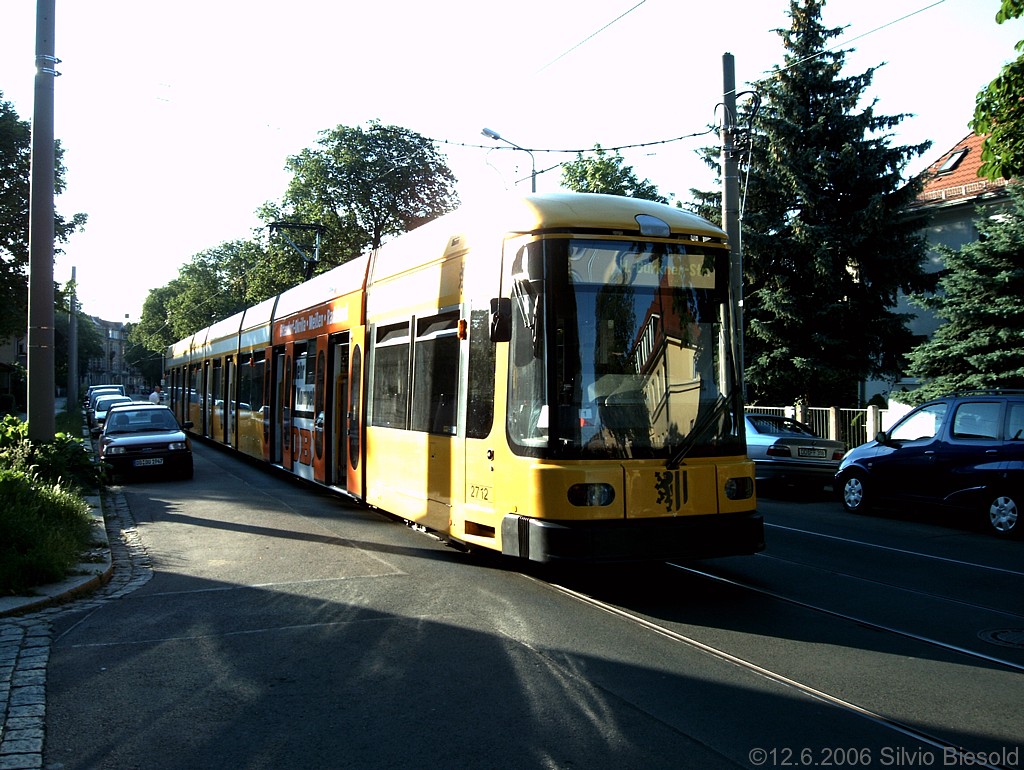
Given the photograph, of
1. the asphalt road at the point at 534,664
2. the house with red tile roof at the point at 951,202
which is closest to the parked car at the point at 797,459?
the asphalt road at the point at 534,664

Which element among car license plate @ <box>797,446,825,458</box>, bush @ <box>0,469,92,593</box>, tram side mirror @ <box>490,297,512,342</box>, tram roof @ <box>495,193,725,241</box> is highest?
tram roof @ <box>495,193,725,241</box>

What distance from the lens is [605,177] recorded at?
120 feet

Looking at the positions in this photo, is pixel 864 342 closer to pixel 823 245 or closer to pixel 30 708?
pixel 823 245

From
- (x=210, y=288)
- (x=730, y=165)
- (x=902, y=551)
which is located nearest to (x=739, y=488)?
(x=902, y=551)

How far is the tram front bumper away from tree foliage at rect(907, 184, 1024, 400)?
43.5 feet

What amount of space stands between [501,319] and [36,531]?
454cm

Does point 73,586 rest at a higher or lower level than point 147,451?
lower

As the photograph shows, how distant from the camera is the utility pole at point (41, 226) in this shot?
12.1 metres

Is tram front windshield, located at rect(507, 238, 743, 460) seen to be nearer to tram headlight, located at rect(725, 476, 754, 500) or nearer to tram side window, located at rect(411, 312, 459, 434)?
tram headlight, located at rect(725, 476, 754, 500)

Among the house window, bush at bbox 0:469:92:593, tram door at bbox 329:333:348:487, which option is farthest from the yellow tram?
the house window

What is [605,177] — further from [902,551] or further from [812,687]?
[812,687]

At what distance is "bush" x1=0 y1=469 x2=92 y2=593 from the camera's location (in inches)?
288

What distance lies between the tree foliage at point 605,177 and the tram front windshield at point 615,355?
2944 centimetres

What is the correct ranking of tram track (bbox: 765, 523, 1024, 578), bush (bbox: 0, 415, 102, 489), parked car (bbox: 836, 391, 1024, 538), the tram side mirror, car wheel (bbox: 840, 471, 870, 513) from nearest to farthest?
the tram side mirror → tram track (bbox: 765, 523, 1024, 578) → parked car (bbox: 836, 391, 1024, 538) → bush (bbox: 0, 415, 102, 489) → car wheel (bbox: 840, 471, 870, 513)
